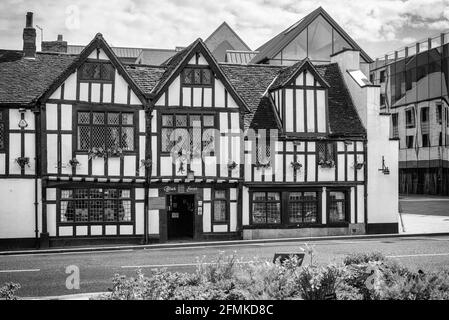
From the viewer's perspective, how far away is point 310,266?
31.3 feet

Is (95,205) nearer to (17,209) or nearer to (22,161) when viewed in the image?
(17,209)

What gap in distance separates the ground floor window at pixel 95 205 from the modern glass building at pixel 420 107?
708 inches

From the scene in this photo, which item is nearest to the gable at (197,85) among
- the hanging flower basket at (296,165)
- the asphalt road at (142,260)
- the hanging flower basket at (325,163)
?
the hanging flower basket at (296,165)

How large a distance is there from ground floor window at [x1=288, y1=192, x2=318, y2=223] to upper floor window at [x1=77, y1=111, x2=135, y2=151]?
7575 millimetres

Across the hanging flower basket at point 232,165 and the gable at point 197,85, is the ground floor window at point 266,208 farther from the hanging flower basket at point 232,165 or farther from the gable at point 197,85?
the gable at point 197,85

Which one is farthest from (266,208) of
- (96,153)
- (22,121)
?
(22,121)

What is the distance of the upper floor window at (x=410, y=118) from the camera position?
168ft

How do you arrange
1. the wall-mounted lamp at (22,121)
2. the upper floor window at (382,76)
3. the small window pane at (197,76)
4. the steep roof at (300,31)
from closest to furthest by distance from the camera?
the wall-mounted lamp at (22,121), the small window pane at (197,76), the steep roof at (300,31), the upper floor window at (382,76)

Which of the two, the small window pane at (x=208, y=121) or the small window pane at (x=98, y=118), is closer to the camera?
the small window pane at (x=98, y=118)

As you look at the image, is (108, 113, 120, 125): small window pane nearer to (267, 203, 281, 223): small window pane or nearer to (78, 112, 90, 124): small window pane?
(78, 112, 90, 124): small window pane

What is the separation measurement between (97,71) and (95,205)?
5432 millimetres

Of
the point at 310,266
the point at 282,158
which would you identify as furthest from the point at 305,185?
the point at 310,266

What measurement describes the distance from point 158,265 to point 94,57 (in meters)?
10.5
